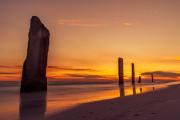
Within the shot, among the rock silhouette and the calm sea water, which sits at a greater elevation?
the rock silhouette

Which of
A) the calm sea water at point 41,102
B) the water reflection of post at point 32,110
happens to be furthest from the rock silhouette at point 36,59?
the water reflection of post at point 32,110

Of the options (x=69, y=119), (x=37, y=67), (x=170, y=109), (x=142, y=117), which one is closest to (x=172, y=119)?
(x=142, y=117)

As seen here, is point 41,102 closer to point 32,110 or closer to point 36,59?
point 32,110

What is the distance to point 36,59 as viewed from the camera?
56.7 feet

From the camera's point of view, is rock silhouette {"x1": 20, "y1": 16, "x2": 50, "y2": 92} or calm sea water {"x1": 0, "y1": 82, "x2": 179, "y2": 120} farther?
rock silhouette {"x1": 20, "y1": 16, "x2": 50, "y2": 92}

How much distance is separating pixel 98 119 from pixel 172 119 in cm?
119

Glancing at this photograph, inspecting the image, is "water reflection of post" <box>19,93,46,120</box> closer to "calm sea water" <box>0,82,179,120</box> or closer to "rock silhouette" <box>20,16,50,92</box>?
"calm sea water" <box>0,82,179,120</box>

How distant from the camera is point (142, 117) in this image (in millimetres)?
5379

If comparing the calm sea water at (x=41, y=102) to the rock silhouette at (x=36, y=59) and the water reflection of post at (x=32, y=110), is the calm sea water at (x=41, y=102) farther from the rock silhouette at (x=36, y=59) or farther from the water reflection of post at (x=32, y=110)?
the rock silhouette at (x=36, y=59)

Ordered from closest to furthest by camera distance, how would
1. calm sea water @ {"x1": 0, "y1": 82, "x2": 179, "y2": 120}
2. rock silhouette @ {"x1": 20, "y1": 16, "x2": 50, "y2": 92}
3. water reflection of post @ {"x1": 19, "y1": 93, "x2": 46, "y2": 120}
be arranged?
water reflection of post @ {"x1": 19, "y1": 93, "x2": 46, "y2": 120}
calm sea water @ {"x1": 0, "y1": 82, "x2": 179, "y2": 120}
rock silhouette @ {"x1": 20, "y1": 16, "x2": 50, "y2": 92}

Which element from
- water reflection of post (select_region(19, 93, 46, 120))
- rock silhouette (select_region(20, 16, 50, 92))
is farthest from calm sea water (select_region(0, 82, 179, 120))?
rock silhouette (select_region(20, 16, 50, 92))

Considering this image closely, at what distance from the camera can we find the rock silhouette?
17.1 metres

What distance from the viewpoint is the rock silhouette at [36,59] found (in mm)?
17125

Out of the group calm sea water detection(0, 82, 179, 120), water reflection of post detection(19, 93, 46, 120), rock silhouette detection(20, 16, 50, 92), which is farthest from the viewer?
rock silhouette detection(20, 16, 50, 92)
